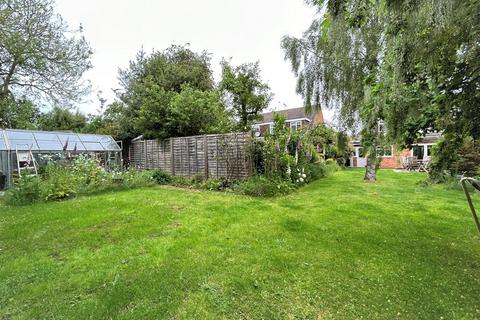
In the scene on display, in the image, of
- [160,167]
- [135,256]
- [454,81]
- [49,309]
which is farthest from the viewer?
[160,167]

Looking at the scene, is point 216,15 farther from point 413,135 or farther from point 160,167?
point 413,135

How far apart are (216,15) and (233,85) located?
6034mm

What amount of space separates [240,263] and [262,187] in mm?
4249

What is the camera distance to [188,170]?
9.86 m

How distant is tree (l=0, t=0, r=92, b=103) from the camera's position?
33.9 feet

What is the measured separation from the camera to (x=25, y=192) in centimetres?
649

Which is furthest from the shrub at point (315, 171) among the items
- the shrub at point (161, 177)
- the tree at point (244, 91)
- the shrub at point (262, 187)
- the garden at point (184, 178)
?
the shrub at point (161, 177)

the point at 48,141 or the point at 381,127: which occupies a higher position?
the point at 48,141

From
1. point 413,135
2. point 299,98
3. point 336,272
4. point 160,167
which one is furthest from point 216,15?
point 336,272

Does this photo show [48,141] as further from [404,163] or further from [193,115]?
[404,163]

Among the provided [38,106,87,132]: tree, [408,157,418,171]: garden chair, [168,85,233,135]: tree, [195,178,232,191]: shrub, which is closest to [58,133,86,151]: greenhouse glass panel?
[168,85,233,135]: tree

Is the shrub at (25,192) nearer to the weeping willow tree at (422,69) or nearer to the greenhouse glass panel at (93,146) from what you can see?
the greenhouse glass panel at (93,146)

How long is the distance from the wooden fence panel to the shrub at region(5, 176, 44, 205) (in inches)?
178

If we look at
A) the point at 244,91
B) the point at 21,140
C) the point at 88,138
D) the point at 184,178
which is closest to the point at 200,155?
the point at 184,178
